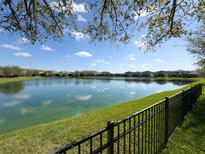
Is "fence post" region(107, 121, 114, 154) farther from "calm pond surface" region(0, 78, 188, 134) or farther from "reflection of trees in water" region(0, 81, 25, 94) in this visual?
"reflection of trees in water" region(0, 81, 25, 94)

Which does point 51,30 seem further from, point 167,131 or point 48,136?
point 167,131

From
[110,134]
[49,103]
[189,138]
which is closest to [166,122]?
[189,138]

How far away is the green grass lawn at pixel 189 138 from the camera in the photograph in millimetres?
4582

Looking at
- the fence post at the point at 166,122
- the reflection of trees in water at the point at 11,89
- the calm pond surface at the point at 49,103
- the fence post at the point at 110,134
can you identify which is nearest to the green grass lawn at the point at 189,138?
the fence post at the point at 166,122

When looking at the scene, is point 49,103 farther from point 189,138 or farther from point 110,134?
point 110,134

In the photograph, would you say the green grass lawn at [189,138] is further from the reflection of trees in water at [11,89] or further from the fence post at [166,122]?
the reflection of trees in water at [11,89]

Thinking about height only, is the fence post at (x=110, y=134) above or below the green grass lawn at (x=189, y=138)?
above

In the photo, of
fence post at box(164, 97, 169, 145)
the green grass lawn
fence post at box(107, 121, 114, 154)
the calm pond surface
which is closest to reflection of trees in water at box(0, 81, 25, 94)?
the calm pond surface

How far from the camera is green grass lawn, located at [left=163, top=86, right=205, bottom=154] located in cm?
458

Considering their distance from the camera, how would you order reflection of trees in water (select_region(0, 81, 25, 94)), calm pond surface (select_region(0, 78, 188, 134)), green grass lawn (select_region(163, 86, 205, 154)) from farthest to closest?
reflection of trees in water (select_region(0, 81, 25, 94))
calm pond surface (select_region(0, 78, 188, 134))
green grass lawn (select_region(163, 86, 205, 154))

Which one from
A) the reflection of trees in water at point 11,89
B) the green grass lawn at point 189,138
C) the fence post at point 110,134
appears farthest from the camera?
the reflection of trees in water at point 11,89

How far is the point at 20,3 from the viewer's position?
19.3ft

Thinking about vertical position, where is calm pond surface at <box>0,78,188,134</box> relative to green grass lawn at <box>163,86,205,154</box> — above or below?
below

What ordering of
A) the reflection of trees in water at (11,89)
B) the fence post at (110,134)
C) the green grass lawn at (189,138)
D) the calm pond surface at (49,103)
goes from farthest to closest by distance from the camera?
the reflection of trees in water at (11,89), the calm pond surface at (49,103), the green grass lawn at (189,138), the fence post at (110,134)
